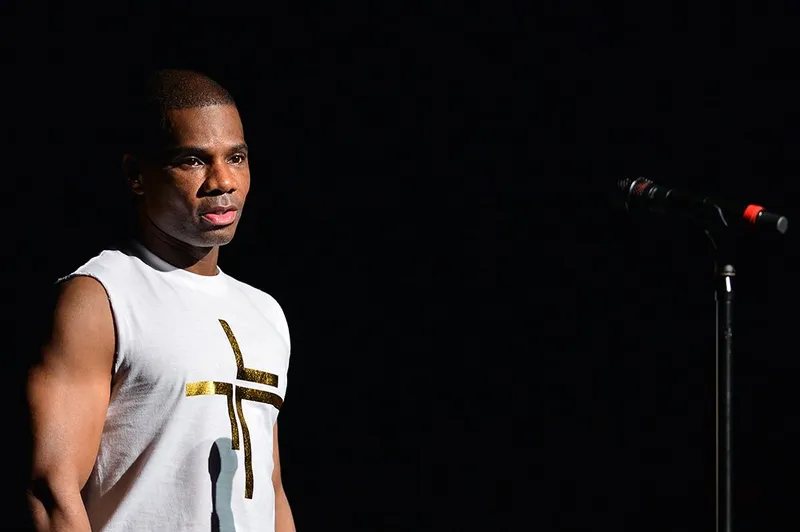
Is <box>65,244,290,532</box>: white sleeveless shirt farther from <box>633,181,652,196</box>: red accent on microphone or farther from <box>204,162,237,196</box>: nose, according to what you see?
<box>633,181,652,196</box>: red accent on microphone

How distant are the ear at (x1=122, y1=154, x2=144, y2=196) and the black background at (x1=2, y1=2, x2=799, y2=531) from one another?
1.19m

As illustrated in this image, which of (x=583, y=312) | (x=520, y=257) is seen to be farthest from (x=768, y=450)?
(x=520, y=257)

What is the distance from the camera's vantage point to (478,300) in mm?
3139

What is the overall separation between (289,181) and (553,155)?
754mm

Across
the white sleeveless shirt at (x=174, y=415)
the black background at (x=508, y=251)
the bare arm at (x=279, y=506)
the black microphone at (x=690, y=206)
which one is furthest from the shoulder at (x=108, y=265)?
the black background at (x=508, y=251)

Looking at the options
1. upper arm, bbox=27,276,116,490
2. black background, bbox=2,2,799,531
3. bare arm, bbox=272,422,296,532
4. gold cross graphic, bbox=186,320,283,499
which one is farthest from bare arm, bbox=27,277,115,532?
black background, bbox=2,2,799,531

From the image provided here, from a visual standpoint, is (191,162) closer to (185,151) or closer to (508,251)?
(185,151)

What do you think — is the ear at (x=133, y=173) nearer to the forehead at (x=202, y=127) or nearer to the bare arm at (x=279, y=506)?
the forehead at (x=202, y=127)

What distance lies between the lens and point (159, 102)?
1782 millimetres

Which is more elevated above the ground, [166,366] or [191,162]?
[191,162]

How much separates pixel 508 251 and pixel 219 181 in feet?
5.03

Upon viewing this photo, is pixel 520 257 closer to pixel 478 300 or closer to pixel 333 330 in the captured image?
pixel 478 300

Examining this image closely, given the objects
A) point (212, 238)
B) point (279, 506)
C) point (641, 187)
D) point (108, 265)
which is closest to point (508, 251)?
point (641, 187)

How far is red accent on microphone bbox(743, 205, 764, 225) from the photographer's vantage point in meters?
1.70
